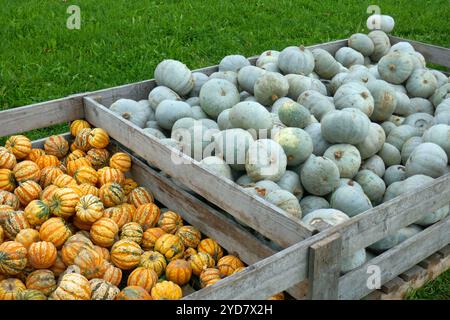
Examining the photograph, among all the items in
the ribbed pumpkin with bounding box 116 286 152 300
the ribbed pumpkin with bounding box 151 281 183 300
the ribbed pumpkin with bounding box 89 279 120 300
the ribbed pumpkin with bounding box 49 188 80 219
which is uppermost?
the ribbed pumpkin with bounding box 49 188 80 219

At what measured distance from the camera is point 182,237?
3771 mm

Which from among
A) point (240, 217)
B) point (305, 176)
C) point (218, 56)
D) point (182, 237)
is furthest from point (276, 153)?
point (218, 56)

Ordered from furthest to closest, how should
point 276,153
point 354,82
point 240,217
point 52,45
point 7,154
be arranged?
1. point 52,45
2. point 354,82
3. point 7,154
4. point 276,153
5. point 240,217

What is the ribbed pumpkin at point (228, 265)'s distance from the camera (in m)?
3.49

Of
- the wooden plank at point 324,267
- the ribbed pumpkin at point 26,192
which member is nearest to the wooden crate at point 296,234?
the wooden plank at point 324,267

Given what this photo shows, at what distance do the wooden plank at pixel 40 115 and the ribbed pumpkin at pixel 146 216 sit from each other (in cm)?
131

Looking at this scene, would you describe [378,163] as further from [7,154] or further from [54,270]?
[7,154]

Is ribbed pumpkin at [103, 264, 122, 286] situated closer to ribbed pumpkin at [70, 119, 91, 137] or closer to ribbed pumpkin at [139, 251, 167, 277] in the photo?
ribbed pumpkin at [139, 251, 167, 277]

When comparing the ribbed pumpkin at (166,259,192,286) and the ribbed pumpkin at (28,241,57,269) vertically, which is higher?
the ribbed pumpkin at (28,241,57,269)

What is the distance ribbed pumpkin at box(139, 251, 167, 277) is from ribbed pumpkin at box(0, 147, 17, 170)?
139 cm

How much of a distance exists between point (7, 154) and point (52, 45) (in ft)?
11.4

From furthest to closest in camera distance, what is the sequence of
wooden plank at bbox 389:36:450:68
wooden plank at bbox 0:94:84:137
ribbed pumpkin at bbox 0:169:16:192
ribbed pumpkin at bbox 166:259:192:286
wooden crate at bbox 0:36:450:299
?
wooden plank at bbox 389:36:450:68 < wooden plank at bbox 0:94:84:137 < ribbed pumpkin at bbox 0:169:16:192 < ribbed pumpkin at bbox 166:259:192:286 < wooden crate at bbox 0:36:450:299

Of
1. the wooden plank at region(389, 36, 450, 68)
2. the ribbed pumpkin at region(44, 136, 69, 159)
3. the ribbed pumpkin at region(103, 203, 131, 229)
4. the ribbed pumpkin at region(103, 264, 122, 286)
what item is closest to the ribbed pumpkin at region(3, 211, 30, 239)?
the ribbed pumpkin at region(103, 203, 131, 229)

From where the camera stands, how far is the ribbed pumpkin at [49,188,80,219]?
3676mm
